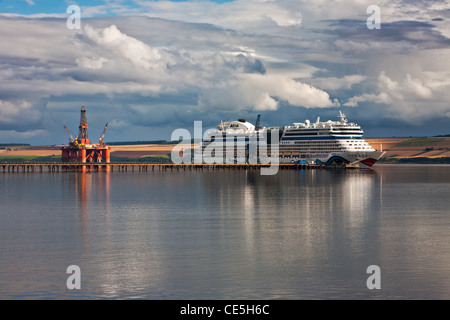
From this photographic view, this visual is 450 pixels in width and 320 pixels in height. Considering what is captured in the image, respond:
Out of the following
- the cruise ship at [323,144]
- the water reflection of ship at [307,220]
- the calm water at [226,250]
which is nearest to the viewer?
the calm water at [226,250]

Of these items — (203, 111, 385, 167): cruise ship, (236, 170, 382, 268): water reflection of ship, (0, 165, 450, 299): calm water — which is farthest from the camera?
(203, 111, 385, 167): cruise ship

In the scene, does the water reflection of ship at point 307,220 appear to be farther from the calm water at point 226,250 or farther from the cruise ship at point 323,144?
the cruise ship at point 323,144

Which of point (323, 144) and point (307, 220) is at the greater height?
point (323, 144)

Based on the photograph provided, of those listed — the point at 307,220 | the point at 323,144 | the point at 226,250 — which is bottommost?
the point at 226,250

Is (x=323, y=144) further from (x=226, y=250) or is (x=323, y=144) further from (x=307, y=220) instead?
(x=226, y=250)

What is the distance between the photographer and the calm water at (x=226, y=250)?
83.7 ft

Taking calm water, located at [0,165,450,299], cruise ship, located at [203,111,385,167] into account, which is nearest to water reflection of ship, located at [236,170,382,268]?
calm water, located at [0,165,450,299]

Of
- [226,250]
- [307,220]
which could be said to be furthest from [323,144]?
[226,250]

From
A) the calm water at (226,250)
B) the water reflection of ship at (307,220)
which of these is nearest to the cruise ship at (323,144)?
the water reflection of ship at (307,220)

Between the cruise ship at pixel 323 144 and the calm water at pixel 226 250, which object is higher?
the cruise ship at pixel 323 144

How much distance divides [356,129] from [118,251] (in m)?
146

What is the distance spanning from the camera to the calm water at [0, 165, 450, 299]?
83.7ft

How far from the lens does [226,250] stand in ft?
112

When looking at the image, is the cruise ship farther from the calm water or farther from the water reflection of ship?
the calm water
